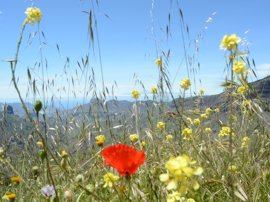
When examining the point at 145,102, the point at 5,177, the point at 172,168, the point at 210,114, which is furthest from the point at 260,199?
the point at 210,114

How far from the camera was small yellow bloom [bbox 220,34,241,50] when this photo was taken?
1.55 m

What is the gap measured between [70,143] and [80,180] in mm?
1789

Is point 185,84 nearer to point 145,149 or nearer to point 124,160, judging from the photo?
point 145,149

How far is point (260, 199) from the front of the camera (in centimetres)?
223

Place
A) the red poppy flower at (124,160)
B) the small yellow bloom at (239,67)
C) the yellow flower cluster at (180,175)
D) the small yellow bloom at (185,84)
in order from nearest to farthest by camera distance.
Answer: the yellow flower cluster at (180,175)
the red poppy flower at (124,160)
the small yellow bloom at (239,67)
the small yellow bloom at (185,84)

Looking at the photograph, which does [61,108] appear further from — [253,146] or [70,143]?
[253,146]

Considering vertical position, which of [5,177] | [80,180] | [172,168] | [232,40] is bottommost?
[5,177]

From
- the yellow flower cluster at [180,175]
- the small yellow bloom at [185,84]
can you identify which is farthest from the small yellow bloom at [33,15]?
the small yellow bloom at [185,84]

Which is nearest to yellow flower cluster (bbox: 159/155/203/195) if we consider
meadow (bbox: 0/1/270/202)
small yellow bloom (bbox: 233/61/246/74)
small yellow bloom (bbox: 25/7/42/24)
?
meadow (bbox: 0/1/270/202)

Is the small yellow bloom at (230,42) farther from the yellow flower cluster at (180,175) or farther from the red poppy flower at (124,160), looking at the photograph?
the yellow flower cluster at (180,175)

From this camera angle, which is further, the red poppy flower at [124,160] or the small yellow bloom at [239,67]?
the small yellow bloom at [239,67]

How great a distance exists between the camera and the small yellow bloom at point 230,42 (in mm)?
1554

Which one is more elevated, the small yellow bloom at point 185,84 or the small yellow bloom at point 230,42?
the small yellow bloom at point 230,42

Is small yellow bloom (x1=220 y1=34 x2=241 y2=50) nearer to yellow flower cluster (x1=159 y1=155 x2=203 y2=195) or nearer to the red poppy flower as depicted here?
the red poppy flower
